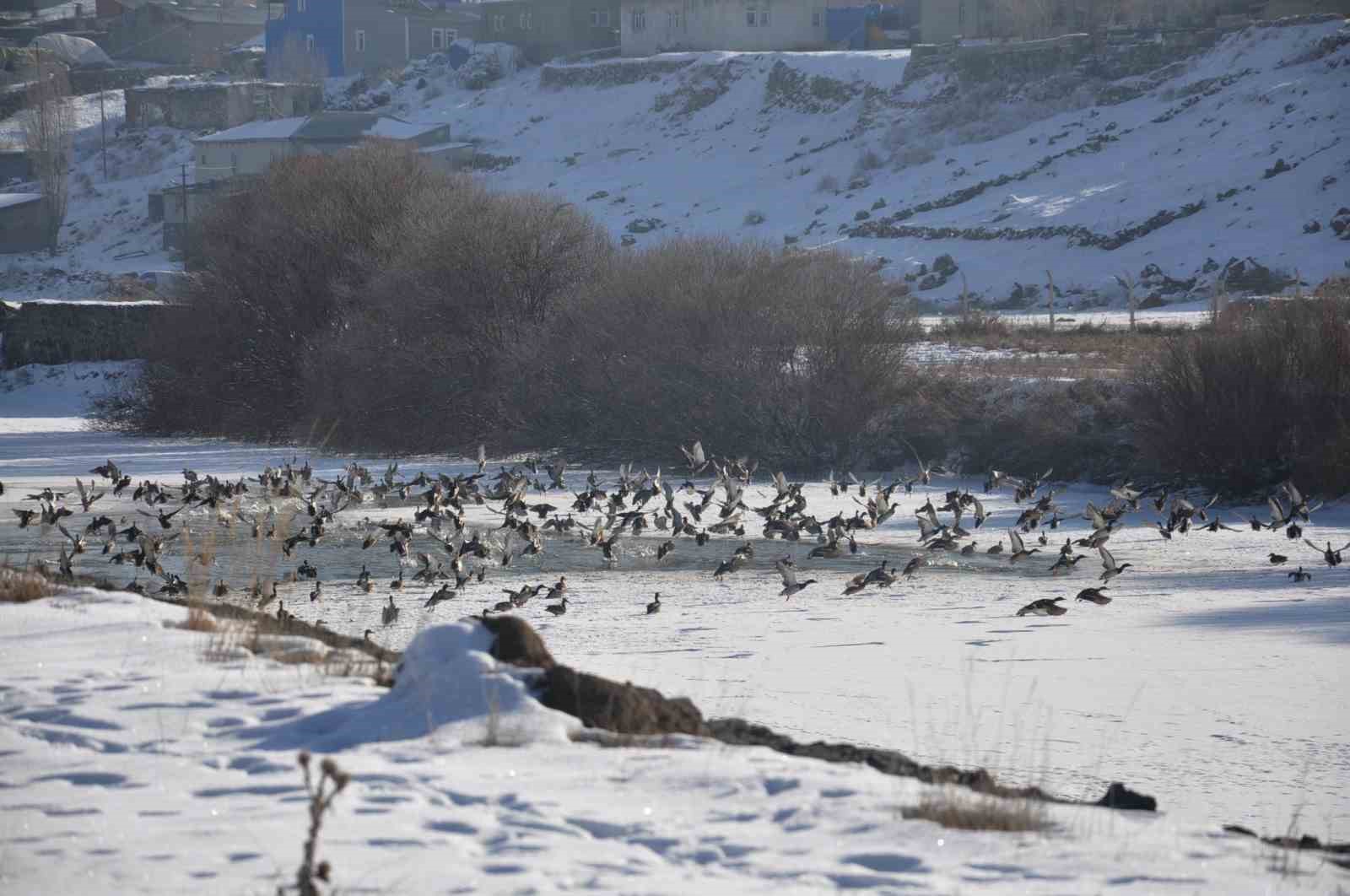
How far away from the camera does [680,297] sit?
1155 inches

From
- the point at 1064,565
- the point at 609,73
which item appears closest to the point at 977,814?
the point at 1064,565

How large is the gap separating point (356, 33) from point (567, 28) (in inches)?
521

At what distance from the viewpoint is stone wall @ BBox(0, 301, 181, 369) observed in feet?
152

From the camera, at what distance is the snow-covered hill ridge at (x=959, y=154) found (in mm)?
44562

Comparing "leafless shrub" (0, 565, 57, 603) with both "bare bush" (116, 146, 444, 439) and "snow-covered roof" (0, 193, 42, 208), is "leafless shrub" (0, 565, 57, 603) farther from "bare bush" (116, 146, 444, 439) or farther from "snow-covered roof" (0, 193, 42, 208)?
"snow-covered roof" (0, 193, 42, 208)

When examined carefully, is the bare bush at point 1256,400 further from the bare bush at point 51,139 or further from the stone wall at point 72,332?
the bare bush at point 51,139

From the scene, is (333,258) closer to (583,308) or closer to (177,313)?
(177,313)

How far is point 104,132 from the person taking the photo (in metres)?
86.6

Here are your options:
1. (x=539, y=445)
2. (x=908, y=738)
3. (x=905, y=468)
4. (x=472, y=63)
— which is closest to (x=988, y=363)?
(x=905, y=468)

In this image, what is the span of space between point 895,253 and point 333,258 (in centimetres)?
1838

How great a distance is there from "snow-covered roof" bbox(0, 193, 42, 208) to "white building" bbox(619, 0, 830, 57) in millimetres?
27984

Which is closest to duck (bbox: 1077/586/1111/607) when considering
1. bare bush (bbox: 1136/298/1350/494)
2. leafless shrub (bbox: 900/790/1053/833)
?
leafless shrub (bbox: 900/790/1053/833)

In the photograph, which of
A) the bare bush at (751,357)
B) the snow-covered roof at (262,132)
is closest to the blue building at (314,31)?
the snow-covered roof at (262,132)

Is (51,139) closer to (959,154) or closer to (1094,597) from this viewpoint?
(959,154)
